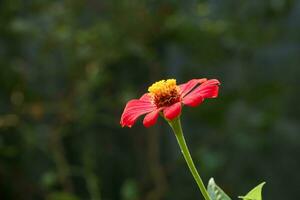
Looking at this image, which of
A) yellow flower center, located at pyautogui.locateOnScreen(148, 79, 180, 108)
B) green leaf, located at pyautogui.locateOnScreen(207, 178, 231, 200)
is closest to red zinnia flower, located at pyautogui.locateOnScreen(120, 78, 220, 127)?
yellow flower center, located at pyautogui.locateOnScreen(148, 79, 180, 108)

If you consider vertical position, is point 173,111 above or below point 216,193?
above

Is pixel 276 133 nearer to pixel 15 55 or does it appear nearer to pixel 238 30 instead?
pixel 238 30

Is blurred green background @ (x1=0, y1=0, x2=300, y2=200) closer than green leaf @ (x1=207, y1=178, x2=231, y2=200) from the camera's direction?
No

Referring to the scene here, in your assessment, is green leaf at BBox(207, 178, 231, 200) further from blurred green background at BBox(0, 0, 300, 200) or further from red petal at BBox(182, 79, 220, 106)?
blurred green background at BBox(0, 0, 300, 200)

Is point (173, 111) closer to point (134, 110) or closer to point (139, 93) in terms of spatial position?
point (134, 110)

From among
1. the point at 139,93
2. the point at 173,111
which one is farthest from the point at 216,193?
the point at 139,93

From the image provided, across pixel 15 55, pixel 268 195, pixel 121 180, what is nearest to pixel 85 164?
pixel 121 180

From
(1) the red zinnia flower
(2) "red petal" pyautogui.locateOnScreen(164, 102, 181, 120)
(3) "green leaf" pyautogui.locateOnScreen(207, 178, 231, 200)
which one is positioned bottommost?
(3) "green leaf" pyautogui.locateOnScreen(207, 178, 231, 200)

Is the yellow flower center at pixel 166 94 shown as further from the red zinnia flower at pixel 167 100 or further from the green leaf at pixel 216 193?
the green leaf at pixel 216 193
